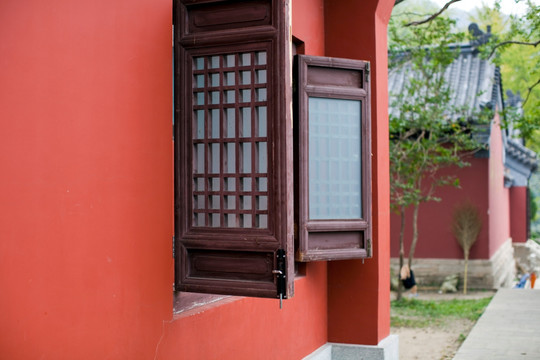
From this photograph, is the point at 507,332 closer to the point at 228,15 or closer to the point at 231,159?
the point at 231,159

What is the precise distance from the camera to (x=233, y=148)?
4.16 m

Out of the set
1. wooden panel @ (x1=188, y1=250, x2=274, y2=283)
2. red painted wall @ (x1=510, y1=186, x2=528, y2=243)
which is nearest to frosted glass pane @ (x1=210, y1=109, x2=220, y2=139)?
wooden panel @ (x1=188, y1=250, x2=274, y2=283)

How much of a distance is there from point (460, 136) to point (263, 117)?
415 inches

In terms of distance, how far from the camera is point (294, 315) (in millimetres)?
6191

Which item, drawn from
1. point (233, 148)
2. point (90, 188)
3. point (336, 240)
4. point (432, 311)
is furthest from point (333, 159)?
point (432, 311)

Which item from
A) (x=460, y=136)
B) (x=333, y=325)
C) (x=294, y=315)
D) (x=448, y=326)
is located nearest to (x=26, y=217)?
(x=294, y=315)

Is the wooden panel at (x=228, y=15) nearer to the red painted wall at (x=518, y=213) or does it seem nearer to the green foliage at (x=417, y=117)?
the green foliage at (x=417, y=117)

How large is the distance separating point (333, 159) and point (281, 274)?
7.81 feet

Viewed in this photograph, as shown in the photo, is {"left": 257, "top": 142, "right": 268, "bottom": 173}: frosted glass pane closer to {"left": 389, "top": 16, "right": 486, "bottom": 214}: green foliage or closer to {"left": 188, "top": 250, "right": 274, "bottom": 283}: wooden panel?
{"left": 188, "top": 250, "right": 274, "bottom": 283}: wooden panel

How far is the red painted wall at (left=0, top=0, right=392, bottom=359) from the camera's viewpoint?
3.22 metres

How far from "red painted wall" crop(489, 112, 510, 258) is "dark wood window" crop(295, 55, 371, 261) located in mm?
9833

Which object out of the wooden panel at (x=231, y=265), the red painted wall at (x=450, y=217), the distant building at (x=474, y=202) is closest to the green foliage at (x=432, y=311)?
the distant building at (x=474, y=202)

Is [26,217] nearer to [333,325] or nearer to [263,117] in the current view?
[263,117]

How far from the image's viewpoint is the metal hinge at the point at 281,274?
3.88 metres
